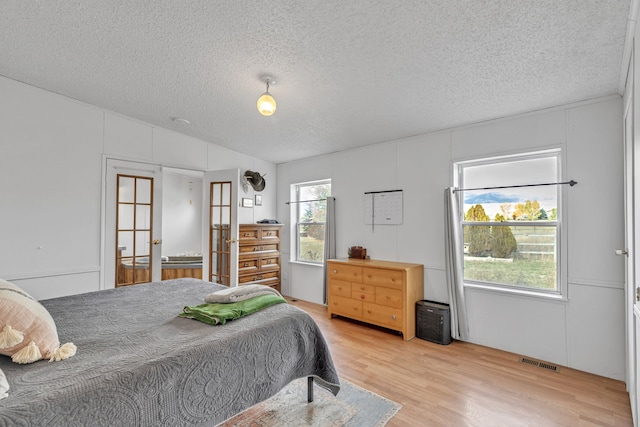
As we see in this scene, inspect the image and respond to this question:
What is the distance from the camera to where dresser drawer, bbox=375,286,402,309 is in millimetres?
3471

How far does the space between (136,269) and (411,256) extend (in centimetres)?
371

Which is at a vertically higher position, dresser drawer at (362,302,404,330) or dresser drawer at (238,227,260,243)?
dresser drawer at (238,227,260,243)

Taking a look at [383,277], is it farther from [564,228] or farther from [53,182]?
[53,182]

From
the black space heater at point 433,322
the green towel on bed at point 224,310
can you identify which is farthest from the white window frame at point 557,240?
the green towel on bed at point 224,310

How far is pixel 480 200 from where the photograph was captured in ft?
11.1

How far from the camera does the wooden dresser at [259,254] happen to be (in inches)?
181

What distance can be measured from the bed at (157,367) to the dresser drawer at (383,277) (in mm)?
1693

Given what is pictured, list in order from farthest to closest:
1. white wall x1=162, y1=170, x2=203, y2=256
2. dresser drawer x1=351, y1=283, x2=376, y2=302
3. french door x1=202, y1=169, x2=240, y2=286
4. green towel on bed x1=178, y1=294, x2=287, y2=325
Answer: white wall x1=162, y1=170, x2=203, y2=256 < french door x1=202, y1=169, x2=240, y2=286 < dresser drawer x1=351, y1=283, x2=376, y2=302 < green towel on bed x1=178, y1=294, x2=287, y2=325

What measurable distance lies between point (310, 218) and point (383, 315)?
2199 mm

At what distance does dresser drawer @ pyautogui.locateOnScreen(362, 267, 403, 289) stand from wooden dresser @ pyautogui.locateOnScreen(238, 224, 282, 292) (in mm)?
1855

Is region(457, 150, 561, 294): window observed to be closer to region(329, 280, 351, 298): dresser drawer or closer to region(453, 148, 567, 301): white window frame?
region(453, 148, 567, 301): white window frame

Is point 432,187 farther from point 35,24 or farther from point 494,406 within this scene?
point 35,24

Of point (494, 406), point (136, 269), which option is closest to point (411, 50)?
point (494, 406)

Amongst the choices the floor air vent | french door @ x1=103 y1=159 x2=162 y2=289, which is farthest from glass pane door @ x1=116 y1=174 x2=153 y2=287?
the floor air vent
